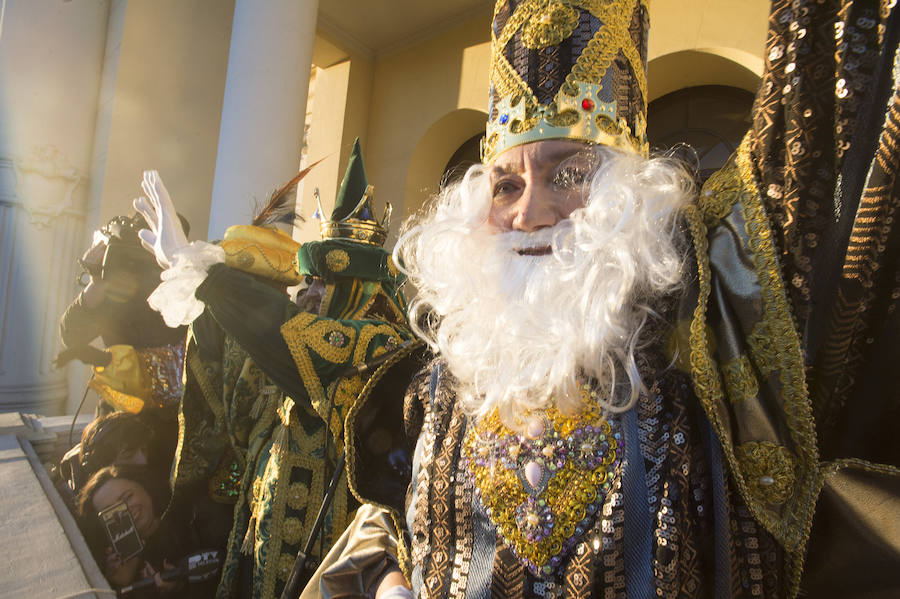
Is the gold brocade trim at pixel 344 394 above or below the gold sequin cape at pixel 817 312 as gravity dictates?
below

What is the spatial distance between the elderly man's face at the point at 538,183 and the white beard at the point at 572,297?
3 cm

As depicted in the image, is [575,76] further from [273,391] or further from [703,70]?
[703,70]

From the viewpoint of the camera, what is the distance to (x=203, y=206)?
237 inches

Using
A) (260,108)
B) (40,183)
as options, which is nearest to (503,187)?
(260,108)

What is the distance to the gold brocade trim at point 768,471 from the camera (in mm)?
852

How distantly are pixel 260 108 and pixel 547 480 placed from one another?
456cm

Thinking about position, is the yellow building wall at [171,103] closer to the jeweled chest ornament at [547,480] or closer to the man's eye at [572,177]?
the man's eye at [572,177]

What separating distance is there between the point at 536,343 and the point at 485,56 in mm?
5474

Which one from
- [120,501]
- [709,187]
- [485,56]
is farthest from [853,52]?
[485,56]

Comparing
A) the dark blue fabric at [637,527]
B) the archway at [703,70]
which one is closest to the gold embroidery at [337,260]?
the dark blue fabric at [637,527]

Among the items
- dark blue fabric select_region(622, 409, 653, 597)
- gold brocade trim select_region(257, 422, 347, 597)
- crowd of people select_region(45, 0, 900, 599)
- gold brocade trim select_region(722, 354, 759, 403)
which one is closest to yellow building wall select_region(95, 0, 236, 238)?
gold brocade trim select_region(257, 422, 347, 597)

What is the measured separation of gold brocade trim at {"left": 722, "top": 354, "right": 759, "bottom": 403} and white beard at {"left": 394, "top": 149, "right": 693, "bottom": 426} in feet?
0.49

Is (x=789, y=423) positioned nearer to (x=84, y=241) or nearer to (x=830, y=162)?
(x=830, y=162)

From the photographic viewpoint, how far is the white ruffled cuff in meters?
1.93
